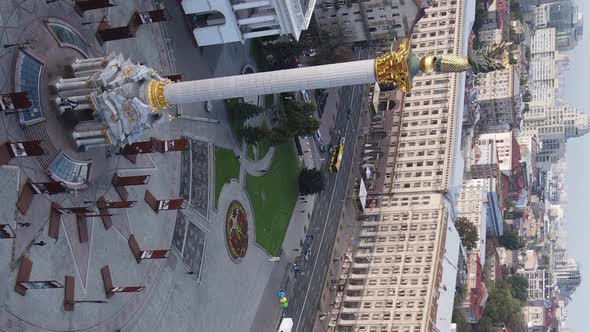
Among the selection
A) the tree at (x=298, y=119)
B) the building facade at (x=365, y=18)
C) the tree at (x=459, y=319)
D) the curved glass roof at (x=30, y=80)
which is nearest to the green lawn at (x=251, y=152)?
the tree at (x=298, y=119)

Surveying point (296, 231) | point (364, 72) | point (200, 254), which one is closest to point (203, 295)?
point (200, 254)

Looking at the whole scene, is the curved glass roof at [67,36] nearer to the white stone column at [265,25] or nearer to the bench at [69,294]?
the bench at [69,294]

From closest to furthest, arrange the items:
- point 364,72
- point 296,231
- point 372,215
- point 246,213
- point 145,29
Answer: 1. point 364,72
2. point 145,29
3. point 246,213
4. point 296,231
5. point 372,215

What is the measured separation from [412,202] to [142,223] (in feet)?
254

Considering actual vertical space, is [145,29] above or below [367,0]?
below

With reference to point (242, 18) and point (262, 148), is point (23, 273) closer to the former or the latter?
point (242, 18)

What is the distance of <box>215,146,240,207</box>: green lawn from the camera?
109 meters

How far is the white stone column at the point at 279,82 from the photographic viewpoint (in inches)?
2879

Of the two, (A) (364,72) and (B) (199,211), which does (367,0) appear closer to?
(B) (199,211)

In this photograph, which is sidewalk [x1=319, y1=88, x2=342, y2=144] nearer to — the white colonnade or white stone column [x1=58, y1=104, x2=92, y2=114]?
the white colonnade

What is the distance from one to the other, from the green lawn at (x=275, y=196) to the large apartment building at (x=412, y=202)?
24959 mm

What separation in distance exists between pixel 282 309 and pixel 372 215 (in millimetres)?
41419

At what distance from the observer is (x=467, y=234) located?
192m

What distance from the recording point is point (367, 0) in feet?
445
